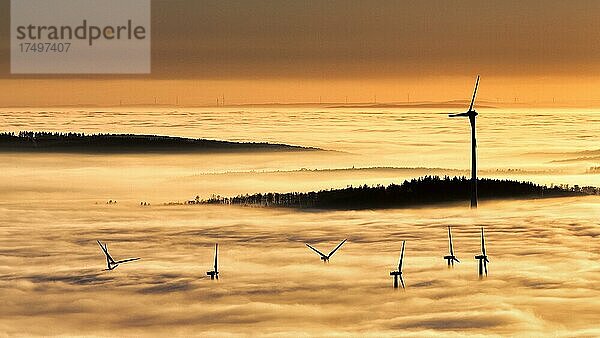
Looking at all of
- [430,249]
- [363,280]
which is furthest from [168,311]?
[430,249]

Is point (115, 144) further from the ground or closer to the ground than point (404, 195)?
further from the ground

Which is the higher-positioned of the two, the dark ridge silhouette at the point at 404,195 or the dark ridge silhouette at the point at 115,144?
the dark ridge silhouette at the point at 115,144

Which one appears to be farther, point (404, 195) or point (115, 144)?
point (115, 144)

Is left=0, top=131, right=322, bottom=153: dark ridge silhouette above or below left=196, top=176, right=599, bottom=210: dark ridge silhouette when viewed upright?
above

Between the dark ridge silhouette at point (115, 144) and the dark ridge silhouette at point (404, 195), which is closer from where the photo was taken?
the dark ridge silhouette at point (404, 195)
